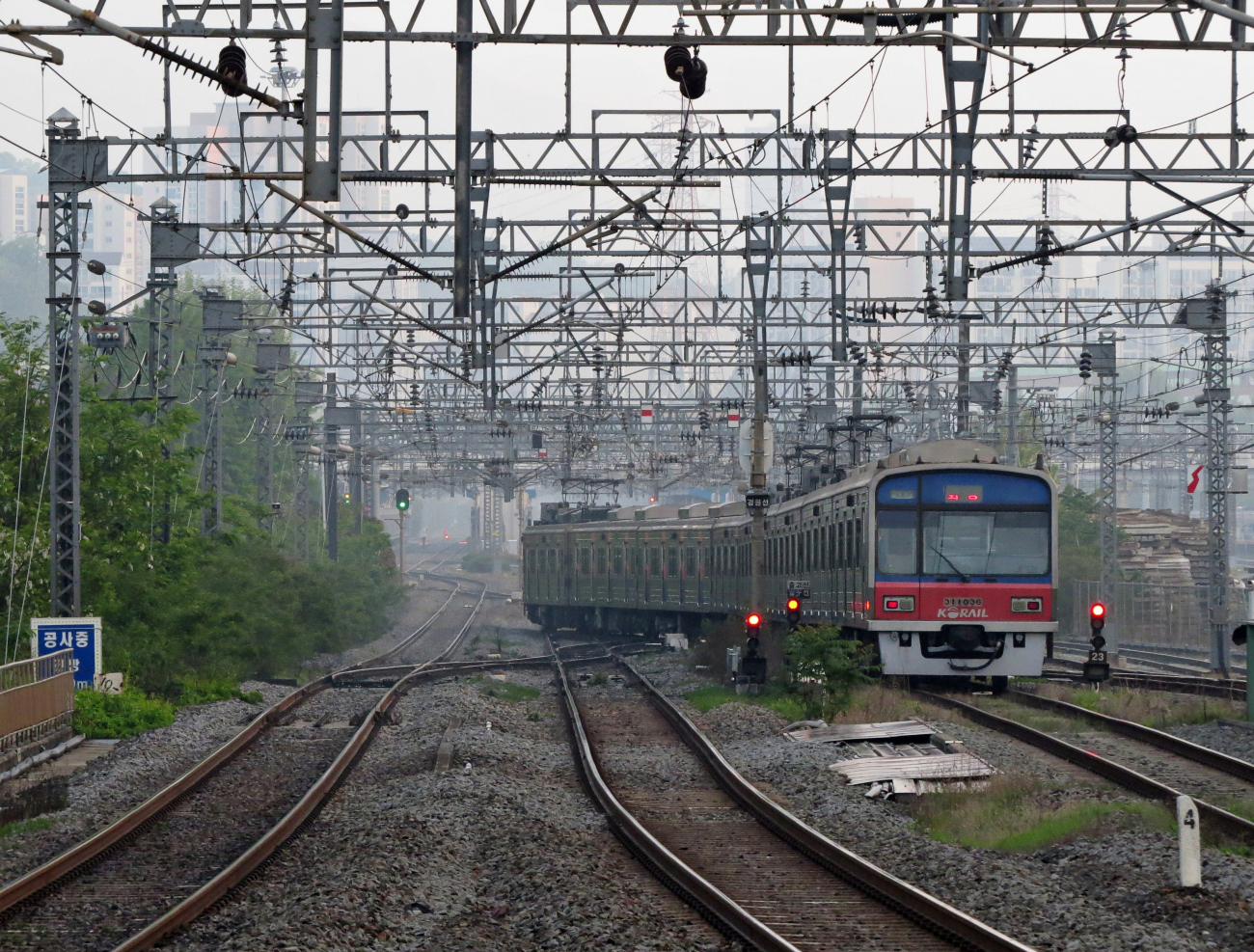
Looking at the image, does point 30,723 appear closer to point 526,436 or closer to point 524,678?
point 524,678

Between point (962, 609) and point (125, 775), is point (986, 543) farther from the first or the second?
point (125, 775)

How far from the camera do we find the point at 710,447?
64.3 m

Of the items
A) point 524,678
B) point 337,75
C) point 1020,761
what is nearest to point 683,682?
point 524,678

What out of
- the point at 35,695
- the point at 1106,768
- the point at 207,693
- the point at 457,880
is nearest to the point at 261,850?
the point at 457,880

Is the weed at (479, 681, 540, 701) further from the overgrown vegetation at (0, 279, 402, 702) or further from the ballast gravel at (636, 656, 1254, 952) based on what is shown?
the ballast gravel at (636, 656, 1254, 952)

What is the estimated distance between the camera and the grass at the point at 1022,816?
11047mm

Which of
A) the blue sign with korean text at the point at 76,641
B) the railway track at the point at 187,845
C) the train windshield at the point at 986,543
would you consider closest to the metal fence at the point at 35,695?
the blue sign with korean text at the point at 76,641

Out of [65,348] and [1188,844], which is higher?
[65,348]

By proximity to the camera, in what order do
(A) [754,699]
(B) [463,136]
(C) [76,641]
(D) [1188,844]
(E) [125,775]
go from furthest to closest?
(A) [754,699] → (C) [76,641] → (E) [125,775] → (B) [463,136] → (D) [1188,844]

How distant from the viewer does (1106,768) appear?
46.3 feet

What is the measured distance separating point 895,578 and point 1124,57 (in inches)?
271

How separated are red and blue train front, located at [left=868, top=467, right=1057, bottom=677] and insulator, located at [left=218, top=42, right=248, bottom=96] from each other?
405 inches

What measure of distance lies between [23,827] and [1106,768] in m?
9.09

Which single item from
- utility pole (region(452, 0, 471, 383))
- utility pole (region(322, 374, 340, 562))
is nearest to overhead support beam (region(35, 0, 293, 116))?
utility pole (region(452, 0, 471, 383))
